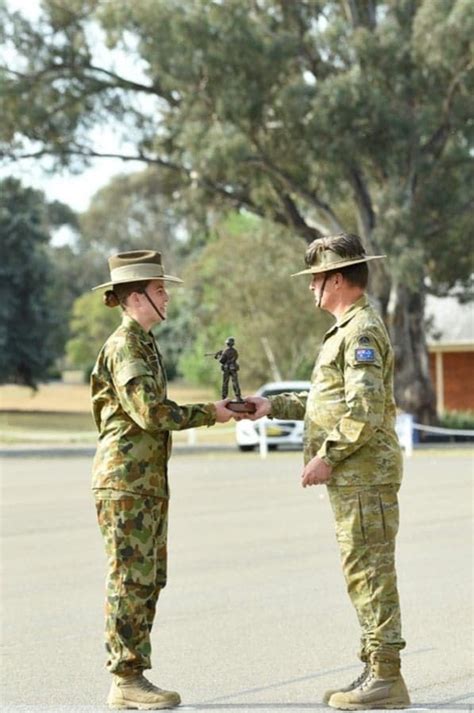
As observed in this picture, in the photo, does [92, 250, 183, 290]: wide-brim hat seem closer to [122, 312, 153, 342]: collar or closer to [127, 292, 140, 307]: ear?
[127, 292, 140, 307]: ear

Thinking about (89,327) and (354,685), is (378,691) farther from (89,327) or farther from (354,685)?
(89,327)

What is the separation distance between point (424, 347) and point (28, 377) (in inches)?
1014

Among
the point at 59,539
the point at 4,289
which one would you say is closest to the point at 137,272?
the point at 59,539

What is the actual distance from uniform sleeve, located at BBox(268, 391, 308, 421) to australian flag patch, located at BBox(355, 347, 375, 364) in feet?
2.26

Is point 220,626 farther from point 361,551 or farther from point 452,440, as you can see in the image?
point 452,440

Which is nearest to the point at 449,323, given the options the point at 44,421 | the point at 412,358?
the point at 412,358

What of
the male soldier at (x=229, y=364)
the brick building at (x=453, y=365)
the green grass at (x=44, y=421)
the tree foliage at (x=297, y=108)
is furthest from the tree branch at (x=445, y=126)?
the male soldier at (x=229, y=364)

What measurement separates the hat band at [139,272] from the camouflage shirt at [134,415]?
17cm

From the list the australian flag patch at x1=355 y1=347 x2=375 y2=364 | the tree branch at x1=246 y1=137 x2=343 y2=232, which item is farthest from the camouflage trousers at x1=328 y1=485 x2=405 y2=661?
the tree branch at x1=246 y1=137 x2=343 y2=232

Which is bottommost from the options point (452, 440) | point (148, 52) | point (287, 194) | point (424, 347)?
point (452, 440)

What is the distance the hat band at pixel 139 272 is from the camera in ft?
21.4

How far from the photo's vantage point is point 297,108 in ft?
114

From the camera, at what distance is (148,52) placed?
118 ft

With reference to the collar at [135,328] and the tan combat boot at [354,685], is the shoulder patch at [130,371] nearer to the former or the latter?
the collar at [135,328]
